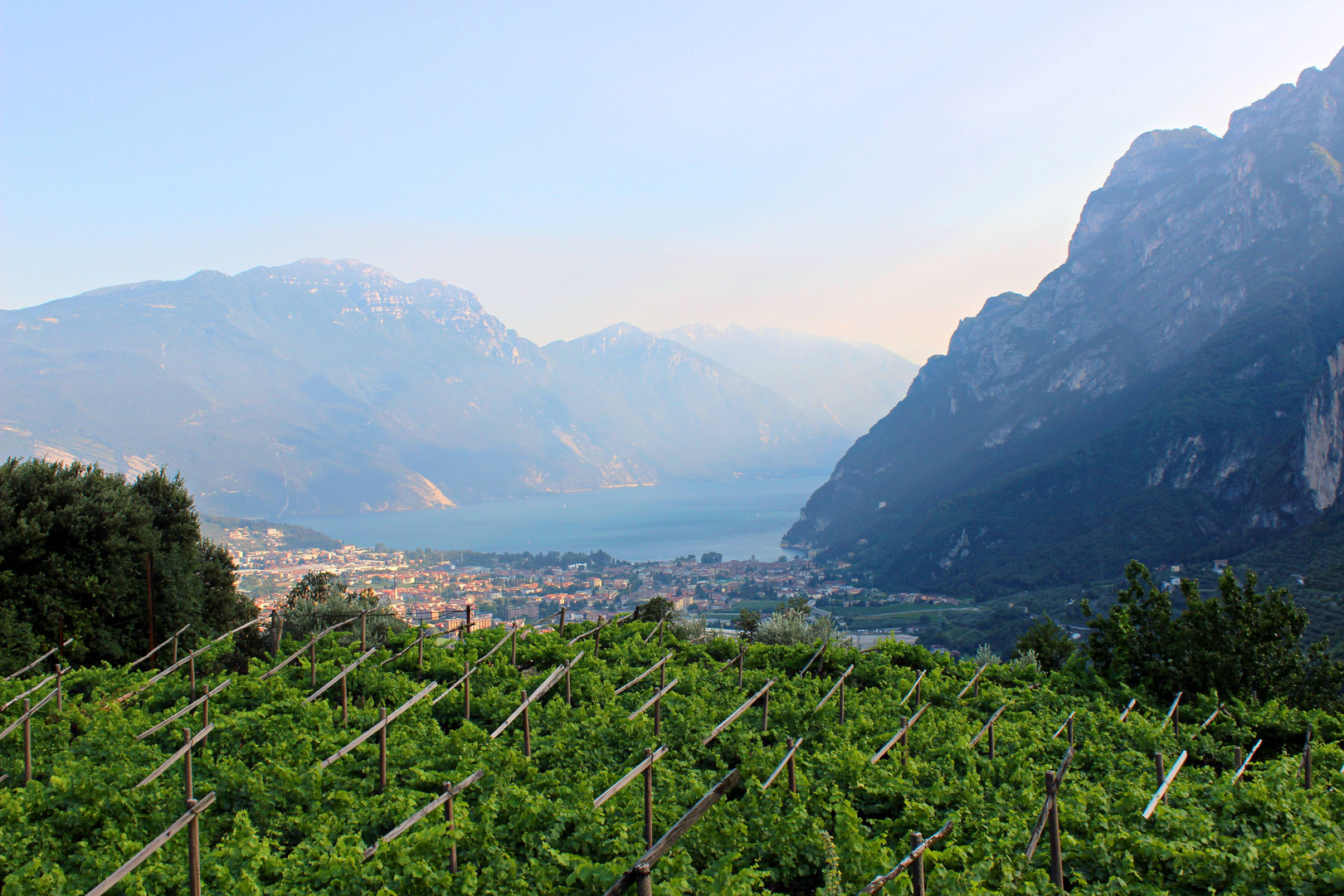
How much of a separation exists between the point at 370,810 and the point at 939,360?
185010mm

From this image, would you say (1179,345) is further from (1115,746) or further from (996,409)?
(1115,746)

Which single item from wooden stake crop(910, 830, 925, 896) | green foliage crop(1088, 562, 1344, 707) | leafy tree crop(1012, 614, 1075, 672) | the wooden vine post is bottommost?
leafy tree crop(1012, 614, 1075, 672)

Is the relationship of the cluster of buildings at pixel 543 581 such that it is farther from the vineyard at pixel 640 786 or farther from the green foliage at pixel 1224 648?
the vineyard at pixel 640 786

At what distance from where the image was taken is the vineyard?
5828 millimetres

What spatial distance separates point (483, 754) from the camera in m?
8.94

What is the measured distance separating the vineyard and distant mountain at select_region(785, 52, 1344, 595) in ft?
274

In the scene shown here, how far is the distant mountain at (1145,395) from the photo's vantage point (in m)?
90.2

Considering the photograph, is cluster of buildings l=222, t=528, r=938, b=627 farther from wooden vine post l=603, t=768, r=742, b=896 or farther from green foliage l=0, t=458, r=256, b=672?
wooden vine post l=603, t=768, r=742, b=896

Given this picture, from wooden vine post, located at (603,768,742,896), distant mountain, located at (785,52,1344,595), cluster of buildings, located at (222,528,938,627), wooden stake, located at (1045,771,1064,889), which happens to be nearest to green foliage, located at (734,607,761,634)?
wooden stake, located at (1045,771,1064,889)

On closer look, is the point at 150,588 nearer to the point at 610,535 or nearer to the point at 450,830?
Result: the point at 450,830

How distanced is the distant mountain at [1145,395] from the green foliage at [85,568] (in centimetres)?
8886

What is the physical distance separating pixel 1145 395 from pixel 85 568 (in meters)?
130

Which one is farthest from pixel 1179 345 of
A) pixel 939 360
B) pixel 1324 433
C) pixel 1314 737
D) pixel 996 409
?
pixel 1314 737

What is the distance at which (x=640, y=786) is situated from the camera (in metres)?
7.84
